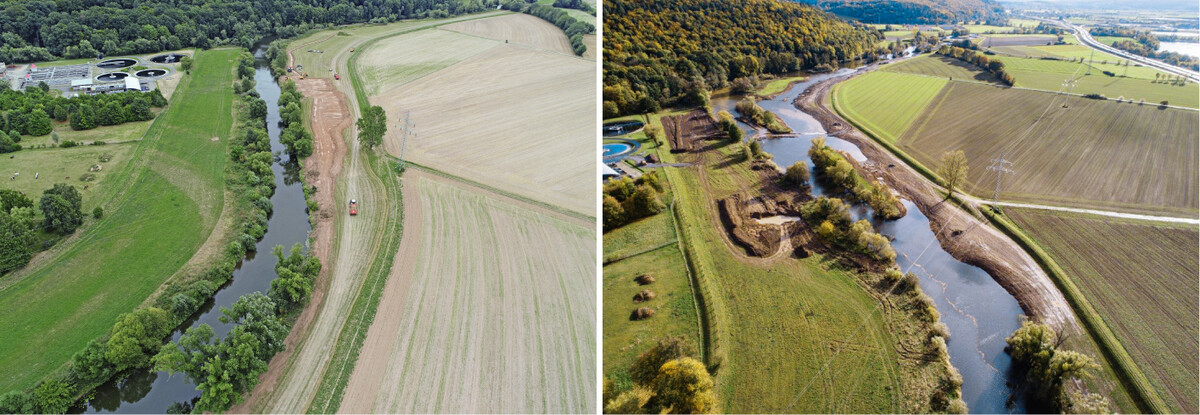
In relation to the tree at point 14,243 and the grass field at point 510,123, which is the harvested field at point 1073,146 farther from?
the tree at point 14,243

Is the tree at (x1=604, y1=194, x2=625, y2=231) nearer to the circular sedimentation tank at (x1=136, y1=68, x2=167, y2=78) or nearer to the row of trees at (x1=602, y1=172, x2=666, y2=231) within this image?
the row of trees at (x1=602, y1=172, x2=666, y2=231)

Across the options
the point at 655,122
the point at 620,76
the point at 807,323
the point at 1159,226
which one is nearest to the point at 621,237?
the point at 807,323

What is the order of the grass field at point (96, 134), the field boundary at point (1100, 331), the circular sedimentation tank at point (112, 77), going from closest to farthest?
1. the field boundary at point (1100, 331)
2. the grass field at point (96, 134)
3. the circular sedimentation tank at point (112, 77)

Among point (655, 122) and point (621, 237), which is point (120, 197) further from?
point (655, 122)

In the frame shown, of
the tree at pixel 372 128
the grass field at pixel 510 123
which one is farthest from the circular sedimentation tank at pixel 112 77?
the tree at pixel 372 128

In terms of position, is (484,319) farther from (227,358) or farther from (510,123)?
(510,123)
